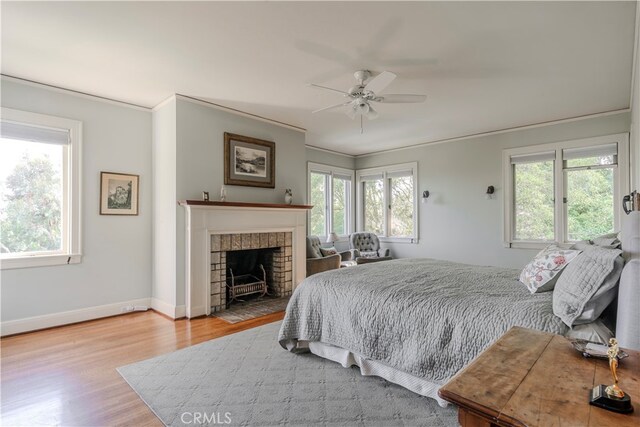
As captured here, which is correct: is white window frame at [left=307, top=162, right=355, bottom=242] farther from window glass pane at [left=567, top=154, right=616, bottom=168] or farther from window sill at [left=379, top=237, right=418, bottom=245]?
window glass pane at [left=567, top=154, right=616, bottom=168]

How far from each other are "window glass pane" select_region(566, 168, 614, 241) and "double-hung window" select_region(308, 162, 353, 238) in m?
3.81

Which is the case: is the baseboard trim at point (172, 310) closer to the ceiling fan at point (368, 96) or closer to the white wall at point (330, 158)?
the ceiling fan at point (368, 96)

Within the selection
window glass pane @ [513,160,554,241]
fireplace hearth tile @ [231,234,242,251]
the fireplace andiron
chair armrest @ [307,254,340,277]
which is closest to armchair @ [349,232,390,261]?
chair armrest @ [307,254,340,277]

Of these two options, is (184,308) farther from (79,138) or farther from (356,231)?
(356,231)

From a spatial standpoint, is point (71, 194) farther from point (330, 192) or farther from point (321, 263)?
point (330, 192)

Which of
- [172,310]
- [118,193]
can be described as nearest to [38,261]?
[118,193]

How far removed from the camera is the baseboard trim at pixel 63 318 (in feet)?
10.7

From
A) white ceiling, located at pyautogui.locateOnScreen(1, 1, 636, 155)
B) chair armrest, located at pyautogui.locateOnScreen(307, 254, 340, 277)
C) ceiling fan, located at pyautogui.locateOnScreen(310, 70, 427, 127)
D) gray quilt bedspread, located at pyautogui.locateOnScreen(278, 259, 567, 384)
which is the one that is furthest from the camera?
chair armrest, located at pyautogui.locateOnScreen(307, 254, 340, 277)

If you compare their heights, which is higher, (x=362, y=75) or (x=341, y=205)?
(x=362, y=75)

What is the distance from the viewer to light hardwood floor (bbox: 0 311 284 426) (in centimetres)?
195

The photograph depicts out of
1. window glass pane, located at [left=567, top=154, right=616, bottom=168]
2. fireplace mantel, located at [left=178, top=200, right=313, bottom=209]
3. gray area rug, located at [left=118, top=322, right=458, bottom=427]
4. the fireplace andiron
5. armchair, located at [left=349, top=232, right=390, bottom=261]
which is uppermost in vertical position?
window glass pane, located at [left=567, top=154, right=616, bottom=168]

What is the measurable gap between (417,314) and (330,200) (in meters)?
4.75

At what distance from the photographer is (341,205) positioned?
7012 millimetres

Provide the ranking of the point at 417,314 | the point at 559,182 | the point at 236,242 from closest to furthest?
the point at 417,314 → the point at 236,242 → the point at 559,182
